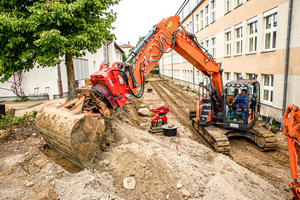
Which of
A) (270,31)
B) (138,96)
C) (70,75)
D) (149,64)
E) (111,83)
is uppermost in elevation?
(270,31)

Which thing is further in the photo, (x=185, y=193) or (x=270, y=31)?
(x=270, y=31)

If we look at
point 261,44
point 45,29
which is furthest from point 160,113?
point 261,44

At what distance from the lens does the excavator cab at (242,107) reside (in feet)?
22.0

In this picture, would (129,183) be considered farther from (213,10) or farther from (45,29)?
(213,10)

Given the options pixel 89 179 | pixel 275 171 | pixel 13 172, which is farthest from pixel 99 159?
pixel 275 171

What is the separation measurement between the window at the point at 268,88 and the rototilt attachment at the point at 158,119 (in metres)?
5.52

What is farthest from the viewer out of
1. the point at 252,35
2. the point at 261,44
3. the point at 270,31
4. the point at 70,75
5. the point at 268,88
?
the point at 252,35

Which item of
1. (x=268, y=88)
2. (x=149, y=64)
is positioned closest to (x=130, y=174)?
(x=149, y=64)

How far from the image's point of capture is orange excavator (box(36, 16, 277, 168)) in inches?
161

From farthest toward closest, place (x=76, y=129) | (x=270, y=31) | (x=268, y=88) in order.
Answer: (x=268, y=88), (x=270, y=31), (x=76, y=129)

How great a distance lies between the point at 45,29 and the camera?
6.62 meters

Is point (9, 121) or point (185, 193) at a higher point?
point (9, 121)

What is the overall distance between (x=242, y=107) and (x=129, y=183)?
5.15m

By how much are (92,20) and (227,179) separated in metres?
7.10
